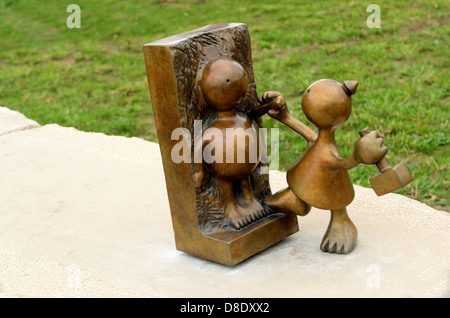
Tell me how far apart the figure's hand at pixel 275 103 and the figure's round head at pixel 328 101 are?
0.10 meters

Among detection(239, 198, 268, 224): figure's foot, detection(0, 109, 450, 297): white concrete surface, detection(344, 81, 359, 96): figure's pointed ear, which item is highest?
detection(344, 81, 359, 96): figure's pointed ear

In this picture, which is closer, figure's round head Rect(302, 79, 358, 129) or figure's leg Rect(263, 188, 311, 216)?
figure's round head Rect(302, 79, 358, 129)

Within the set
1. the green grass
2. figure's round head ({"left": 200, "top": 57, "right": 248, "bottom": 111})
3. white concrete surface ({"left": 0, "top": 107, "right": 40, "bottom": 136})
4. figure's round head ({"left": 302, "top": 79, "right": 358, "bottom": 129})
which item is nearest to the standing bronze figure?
figure's round head ({"left": 302, "top": 79, "right": 358, "bottom": 129})

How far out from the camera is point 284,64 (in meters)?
4.70

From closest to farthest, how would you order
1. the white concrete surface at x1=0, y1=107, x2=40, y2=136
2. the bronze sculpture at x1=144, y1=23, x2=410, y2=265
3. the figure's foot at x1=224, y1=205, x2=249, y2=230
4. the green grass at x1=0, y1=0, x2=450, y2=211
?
the bronze sculpture at x1=144, y1=23, x2=410, y2=265
the figure's foot at x1=224, y1=205, x2=249, y2=230
the white concrete surface at x1=0, y1=107, x2=40, y2=136
the green grass at x1=0, y1=0, x2=450, y2=211

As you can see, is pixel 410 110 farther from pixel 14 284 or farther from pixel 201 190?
pixel 14 284

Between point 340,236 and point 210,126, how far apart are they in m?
0.50

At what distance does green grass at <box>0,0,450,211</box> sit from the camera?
3.49 metres

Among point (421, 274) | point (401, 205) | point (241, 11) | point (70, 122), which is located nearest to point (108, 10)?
point (241, 11)

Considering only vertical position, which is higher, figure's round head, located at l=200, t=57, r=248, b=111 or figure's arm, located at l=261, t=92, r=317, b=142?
figure's round head, located at l=200, t=57, r=248, b=111

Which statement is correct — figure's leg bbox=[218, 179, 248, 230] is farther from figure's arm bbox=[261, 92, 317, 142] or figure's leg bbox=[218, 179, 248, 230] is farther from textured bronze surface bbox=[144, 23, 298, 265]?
figure's arm bbox=[261, 92, 317, 142]

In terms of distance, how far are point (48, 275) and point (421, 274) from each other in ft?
3.49

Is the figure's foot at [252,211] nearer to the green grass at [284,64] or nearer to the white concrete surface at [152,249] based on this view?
the white concrete surface at [152,249]
